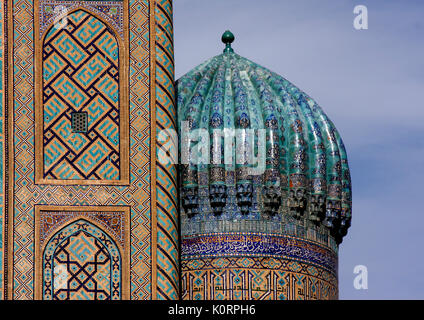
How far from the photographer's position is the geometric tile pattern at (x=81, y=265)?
14.9 metres

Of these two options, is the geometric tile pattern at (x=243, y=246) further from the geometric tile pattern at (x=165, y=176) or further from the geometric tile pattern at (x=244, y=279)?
the geometric tile pattern at (x=165, y=176)

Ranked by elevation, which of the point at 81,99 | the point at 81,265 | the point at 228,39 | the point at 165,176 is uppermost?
the point at 228,39

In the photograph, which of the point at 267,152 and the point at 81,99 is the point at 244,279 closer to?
the point at 267,152

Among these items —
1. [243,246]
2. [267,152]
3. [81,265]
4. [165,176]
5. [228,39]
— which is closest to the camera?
[81,265]

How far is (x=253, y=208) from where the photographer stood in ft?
53.3

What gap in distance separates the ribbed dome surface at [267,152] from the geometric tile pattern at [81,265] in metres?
1.45

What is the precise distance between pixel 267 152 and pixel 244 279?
1223 millimetres

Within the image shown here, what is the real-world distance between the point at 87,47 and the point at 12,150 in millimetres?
1182

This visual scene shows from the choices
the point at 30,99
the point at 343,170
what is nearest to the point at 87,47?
the point at 30,99

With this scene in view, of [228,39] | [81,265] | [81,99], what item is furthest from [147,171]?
[228,39]

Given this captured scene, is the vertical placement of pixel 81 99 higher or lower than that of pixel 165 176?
higher

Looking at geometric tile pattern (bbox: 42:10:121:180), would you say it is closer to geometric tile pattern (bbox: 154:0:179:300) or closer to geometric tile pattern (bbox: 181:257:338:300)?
geometric tile pattern (bbox: 154:0:179:300)

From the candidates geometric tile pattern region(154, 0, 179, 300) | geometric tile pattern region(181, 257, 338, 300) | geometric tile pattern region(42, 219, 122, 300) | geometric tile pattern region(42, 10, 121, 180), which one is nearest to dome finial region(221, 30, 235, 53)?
geometric tile pattern region(154, 0, 179, 300)

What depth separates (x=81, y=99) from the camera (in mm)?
15414
